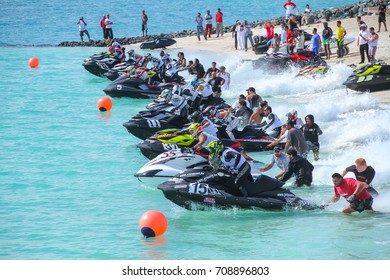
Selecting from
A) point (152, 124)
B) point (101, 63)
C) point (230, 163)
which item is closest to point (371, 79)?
point (152, 124)

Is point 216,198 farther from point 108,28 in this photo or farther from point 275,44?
point 108,28

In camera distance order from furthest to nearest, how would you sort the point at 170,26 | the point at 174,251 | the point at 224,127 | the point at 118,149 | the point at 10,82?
the point at 170,26 < the point at 10,82 < the point at 118,149 < the point at 224,127 < the point at 174,251

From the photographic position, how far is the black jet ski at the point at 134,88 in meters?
33.3

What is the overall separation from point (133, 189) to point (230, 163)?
4.36 meters

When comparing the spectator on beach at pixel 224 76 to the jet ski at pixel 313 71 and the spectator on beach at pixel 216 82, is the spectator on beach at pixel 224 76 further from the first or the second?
the jet ski at pixel 313 71

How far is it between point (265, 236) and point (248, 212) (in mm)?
1340

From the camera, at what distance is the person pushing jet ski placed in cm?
1762

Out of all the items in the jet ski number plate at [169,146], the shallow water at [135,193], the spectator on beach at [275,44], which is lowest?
the shallow water at [135,193]

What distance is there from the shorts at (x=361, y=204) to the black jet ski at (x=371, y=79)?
12729 mm

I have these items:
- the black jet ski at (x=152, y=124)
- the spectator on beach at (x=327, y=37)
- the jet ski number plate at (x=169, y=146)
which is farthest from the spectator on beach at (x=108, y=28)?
the jet ski number plate at (x=169, y=146)

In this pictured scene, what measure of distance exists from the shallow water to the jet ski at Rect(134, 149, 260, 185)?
0.58m

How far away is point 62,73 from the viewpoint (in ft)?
148
